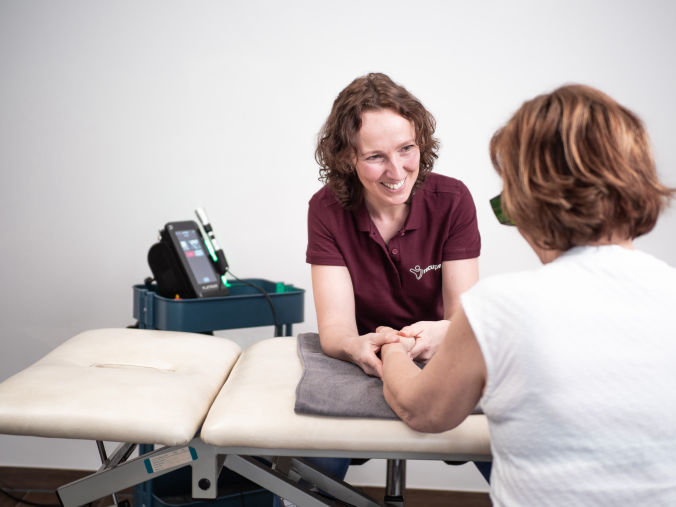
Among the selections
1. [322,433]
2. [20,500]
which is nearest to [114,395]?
[322,433]

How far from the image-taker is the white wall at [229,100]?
2318mm

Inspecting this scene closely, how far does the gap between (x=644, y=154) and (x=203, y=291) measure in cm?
126

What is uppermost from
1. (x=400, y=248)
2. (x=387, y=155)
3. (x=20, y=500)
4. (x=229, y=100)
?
(x=229, y=100)

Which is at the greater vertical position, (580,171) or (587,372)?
(580,171)

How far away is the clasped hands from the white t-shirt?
14.3 inches

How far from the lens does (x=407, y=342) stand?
118cm

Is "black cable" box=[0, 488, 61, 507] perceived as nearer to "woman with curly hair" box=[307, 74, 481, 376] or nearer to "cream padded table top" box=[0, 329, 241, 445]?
"cream padded table top" box=[0, 329, 241, 445]

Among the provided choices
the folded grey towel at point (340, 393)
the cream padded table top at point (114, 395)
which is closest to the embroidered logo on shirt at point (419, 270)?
the folded grey towel at point (340, 393)

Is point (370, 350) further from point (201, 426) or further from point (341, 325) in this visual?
point (201, 426)

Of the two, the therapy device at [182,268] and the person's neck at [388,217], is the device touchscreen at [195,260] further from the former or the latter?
the person's neck at [388,217]

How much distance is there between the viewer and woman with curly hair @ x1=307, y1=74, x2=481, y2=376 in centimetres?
138

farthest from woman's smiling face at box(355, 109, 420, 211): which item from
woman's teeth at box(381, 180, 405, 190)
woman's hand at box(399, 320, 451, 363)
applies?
woman's hand at box(399, 320, 451, 363)

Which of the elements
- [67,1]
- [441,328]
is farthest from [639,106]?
[67,1]

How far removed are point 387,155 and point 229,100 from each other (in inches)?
45.8
